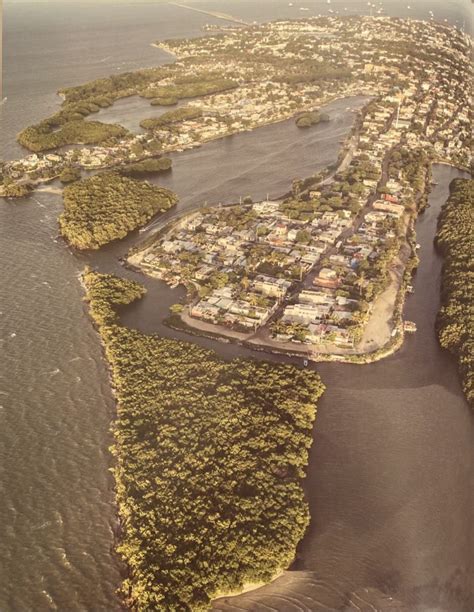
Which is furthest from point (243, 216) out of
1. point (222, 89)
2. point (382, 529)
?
point (222, 89)

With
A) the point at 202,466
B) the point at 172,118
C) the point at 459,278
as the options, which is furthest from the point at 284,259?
the point at 172,118

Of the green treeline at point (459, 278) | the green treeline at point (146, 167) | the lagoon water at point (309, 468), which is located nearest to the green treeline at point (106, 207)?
the lagoon water at point (309, 468)

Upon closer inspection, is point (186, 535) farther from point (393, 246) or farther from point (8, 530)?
point (393, 246)

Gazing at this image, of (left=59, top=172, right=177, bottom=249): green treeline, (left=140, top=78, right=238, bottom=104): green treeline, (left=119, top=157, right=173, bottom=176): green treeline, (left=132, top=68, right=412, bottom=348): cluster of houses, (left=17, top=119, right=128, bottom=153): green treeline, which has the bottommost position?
(left=132, top=68, right=412, bottom=348): cluster of houses

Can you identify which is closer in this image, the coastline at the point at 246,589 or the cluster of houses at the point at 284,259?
the coastline at the point at 246,589

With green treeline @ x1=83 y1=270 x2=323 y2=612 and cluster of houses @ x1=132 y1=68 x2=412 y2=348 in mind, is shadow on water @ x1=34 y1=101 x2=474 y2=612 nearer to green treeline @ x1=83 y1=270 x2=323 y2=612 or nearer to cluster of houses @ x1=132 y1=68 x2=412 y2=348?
green treeline @ x1=83 y1=270 x2=323 y2=612

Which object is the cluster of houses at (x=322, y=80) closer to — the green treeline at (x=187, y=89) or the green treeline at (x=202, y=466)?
the green treeline at (x=187, y=89)

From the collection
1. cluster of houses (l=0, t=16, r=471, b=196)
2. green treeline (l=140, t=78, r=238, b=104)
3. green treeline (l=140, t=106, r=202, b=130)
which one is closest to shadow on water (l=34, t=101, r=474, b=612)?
cluster of houses (l=0, t=16, r=471, b=196)

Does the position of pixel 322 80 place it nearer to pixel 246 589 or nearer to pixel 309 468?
pixel 309 468
